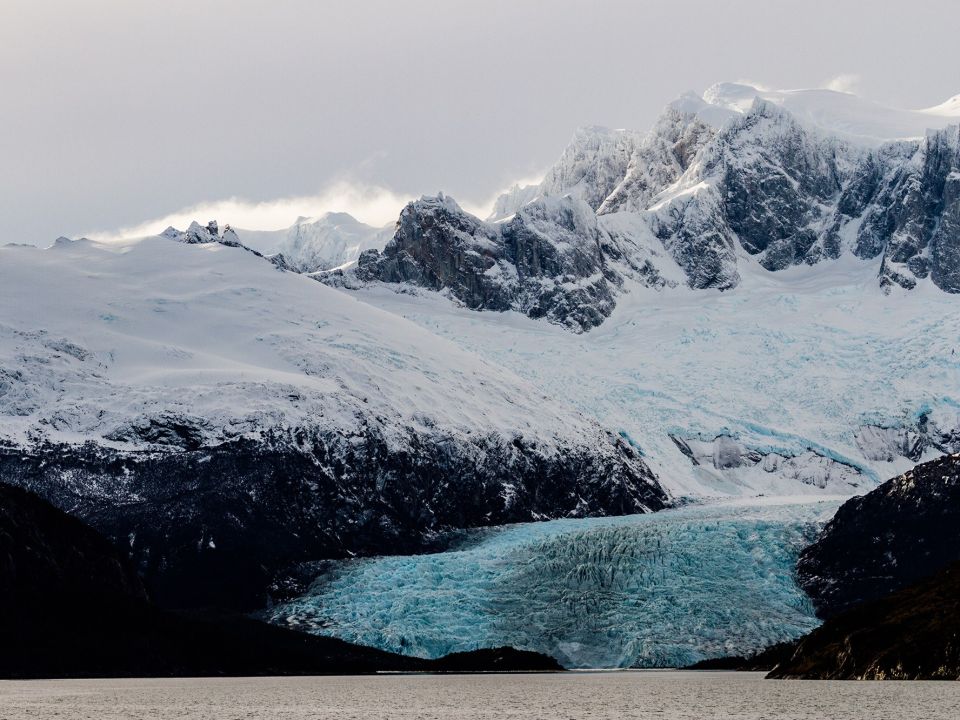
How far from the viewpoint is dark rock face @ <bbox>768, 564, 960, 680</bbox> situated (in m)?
83.6

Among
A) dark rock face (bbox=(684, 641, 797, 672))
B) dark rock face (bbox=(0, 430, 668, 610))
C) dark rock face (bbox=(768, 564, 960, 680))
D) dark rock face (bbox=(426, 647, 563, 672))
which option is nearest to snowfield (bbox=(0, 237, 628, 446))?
dark rock face (bbox=(0, 430, 668, 610))

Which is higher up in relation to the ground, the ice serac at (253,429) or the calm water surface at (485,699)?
the ice serac at (253,429)

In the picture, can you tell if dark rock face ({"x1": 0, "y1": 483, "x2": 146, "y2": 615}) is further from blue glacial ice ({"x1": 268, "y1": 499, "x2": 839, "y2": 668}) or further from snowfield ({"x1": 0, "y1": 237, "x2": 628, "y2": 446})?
snowfield ({"x1": 0, "y1": 237, "x2": 628, "y2": 446})

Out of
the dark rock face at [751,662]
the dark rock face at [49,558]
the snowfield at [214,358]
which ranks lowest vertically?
the dark rock face at [751,662]

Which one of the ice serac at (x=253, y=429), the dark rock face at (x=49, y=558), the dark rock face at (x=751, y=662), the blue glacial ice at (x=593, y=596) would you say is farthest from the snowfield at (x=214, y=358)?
the dark rock face at (x=751, y=662)

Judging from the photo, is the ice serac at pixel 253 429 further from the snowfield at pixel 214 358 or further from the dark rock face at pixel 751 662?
the dark rock face at pixel 751 662

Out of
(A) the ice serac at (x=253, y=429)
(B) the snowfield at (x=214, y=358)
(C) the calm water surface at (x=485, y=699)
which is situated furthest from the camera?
(B) the snowfield at (x=214, y=358)

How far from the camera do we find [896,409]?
196m

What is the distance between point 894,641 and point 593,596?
36.3 meters

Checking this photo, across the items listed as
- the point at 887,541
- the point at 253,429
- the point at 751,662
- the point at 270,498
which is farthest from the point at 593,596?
the point at 253,429

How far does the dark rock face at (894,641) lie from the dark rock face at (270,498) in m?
50.6

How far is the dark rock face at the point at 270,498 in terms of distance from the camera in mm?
131250

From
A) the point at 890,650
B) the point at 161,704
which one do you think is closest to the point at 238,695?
the point at 161,704

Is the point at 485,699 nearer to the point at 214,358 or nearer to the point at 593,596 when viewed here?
the point at 593,596
